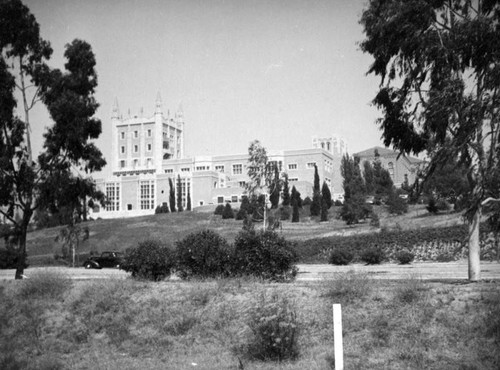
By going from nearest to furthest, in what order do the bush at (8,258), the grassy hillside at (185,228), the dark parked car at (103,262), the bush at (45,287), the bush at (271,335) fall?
1. the bush at (271,335)
2. the bush at (45,287)
3. the dark parked car at (103,262)
4. the bush at (8,258)
5. the grassy hillside at (185,228)

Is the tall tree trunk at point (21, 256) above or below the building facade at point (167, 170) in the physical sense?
below

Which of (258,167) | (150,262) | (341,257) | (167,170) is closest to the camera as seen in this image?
(150,262)

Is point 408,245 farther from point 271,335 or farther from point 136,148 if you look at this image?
point 136,148

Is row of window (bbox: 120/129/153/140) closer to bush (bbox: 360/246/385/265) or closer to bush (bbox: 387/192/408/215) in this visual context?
bush (bbox: 387/192/408/215)

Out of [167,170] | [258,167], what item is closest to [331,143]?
[167,170]

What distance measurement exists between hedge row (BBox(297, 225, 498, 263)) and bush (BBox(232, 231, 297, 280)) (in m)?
17.6

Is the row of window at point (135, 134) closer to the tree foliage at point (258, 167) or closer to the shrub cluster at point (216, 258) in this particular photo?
the tree foliage at point (258, 167)

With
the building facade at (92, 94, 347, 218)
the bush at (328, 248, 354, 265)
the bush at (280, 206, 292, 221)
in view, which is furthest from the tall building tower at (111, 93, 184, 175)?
the bush at (328, 248, 354, 265)

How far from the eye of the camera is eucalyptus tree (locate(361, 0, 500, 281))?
36.5ft

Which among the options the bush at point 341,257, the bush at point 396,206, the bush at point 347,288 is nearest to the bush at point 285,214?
the bush at point 396,206

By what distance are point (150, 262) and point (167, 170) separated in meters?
104

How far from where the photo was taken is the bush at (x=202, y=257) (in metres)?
16.3

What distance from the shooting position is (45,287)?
47.0 ft

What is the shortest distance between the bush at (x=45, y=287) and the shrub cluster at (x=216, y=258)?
8.64ft
